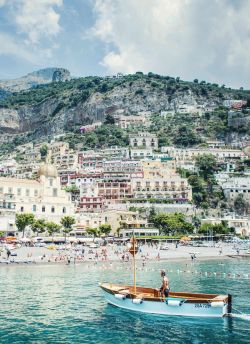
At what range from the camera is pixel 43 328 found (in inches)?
987

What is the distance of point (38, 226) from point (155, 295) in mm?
50722

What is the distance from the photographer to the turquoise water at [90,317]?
23406mm

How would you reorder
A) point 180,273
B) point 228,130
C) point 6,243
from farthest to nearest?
point 228,130 → point 6,243 → point 180,273

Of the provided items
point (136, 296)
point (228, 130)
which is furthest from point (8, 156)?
point (136, 296)

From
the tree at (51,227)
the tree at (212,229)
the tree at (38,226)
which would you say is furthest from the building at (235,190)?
the tree at (38,226)

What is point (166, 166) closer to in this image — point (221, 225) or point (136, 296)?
point (221, 225)

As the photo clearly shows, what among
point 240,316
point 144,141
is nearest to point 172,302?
point 240,316

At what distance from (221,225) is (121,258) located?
4420 centimetres

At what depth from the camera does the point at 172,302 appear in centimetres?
2719

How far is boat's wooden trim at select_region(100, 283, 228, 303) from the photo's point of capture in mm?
26752

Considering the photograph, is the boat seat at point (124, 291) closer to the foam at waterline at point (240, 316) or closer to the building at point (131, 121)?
the foam at waterline at point (240, 316)

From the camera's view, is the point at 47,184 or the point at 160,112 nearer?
the point at 47,184

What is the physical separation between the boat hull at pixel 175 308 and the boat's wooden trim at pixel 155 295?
0.77 feet

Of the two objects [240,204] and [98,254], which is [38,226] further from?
[240,204]
